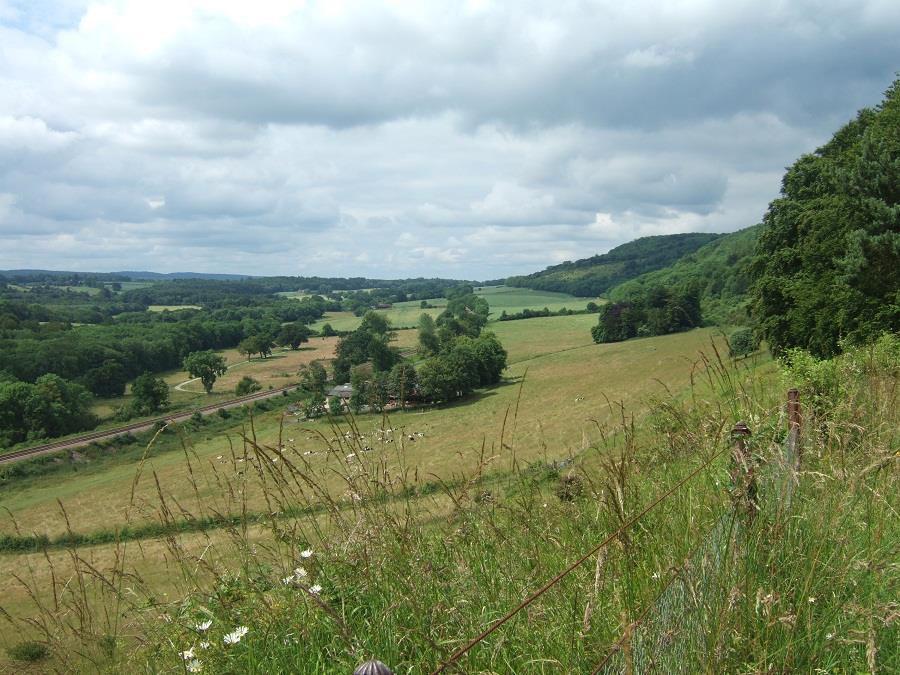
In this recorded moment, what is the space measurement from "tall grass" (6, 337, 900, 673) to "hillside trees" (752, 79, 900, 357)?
18893 mm

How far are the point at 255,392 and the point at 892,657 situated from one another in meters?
93.0

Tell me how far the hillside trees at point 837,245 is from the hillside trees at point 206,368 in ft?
268

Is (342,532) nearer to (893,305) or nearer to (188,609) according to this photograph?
(188,609)

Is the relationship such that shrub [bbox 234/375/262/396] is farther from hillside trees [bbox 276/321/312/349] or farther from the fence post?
the fence post

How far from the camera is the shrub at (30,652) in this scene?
9.08 ft

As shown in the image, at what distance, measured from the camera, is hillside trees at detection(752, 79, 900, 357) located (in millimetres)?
23172

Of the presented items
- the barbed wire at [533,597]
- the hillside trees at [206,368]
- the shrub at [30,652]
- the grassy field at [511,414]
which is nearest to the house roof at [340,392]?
the shrub at [30,652]

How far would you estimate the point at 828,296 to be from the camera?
92.2 feet

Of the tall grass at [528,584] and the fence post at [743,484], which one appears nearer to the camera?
the tall grass at [528,584]

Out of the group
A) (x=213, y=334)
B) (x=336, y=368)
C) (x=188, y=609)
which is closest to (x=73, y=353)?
(x=213, y=334)

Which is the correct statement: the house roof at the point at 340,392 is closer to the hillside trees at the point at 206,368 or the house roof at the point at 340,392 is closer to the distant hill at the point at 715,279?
the hillside trees at the point at 206,368

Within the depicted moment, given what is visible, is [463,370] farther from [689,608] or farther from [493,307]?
[493,307]

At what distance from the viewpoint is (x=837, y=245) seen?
91.9 ft

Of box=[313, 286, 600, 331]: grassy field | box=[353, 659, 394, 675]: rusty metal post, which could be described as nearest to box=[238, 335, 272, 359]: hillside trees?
box=[313, 286, 600, 331]: grassy field
